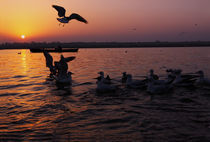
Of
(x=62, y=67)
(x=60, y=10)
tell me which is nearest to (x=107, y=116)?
(x=60, y=10)

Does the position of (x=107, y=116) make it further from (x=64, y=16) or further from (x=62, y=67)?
(x=62, y=67)

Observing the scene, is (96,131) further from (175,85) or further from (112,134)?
(175,85)

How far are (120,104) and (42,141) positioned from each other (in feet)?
18.1

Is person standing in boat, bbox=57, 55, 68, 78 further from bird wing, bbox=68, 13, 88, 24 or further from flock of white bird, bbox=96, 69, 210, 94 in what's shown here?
bird wing, bbox=68, 13, 88, 24

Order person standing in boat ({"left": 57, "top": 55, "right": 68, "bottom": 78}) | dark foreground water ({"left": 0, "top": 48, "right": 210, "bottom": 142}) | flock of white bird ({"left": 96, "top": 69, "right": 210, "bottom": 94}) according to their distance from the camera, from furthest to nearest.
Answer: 1. person standing in boat ({"left": 57, "top": 55, "right": 68, "bottom": 78})
2. flock of white bird ({"left": 96, "top": 69, "right": 210, "bottom": 94})
3. dark foreground water ({"left": 0, "top": 48, "right": 210, "bottom": 142})

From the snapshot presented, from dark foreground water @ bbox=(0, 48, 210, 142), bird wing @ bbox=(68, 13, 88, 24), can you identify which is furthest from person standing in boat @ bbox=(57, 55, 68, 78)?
bird wing @ bbox=(68, 13, 88, 24)

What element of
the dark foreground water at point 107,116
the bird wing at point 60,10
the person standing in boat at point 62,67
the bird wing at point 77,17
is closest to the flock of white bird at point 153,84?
the dark foreground water at point 107,116

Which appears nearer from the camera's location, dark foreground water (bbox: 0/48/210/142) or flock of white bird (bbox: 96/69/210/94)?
dark foreground water (bbox: 0/48/210/142)

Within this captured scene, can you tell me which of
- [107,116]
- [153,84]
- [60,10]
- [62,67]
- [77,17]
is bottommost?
[107,116]

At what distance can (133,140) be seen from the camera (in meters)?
7.61

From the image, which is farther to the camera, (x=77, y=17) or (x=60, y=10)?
(x=60, y=10)

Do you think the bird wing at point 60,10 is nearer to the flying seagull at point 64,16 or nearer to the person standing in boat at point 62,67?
the flying seagull at point 64,16

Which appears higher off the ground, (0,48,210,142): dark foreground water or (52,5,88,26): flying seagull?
(52,5,88,26): flying seagull

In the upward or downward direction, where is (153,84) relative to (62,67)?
downward
